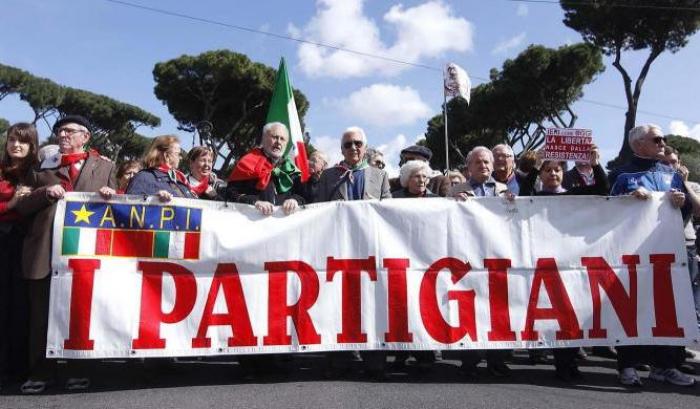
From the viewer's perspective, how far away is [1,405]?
10.3 feet

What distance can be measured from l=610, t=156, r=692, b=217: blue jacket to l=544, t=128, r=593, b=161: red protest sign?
331 mm

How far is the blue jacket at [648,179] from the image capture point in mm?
3918

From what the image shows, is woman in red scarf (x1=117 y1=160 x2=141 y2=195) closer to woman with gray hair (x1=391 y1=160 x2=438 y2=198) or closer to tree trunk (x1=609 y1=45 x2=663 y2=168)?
woman with gray hair (x1=391 y1=160 x2=438 y2=198)

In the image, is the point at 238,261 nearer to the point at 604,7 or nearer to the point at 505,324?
the point at 505,324

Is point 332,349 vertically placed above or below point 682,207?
below

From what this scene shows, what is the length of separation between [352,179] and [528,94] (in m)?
26.2

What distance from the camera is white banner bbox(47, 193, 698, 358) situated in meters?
3.54

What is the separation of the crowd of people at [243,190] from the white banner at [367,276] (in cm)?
12

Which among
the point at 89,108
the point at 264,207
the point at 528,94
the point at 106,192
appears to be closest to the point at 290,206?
the point at 264,207

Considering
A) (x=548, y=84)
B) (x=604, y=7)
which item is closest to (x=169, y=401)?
(x=604, y=7)

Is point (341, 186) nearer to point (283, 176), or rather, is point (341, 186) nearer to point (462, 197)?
point (283, 176)

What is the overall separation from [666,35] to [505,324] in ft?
74.1

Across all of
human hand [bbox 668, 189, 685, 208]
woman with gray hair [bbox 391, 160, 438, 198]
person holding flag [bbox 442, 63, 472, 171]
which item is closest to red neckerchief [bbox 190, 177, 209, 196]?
woman with gray hair [bbox 391, 160, 438, 198]

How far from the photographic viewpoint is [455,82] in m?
13.4
